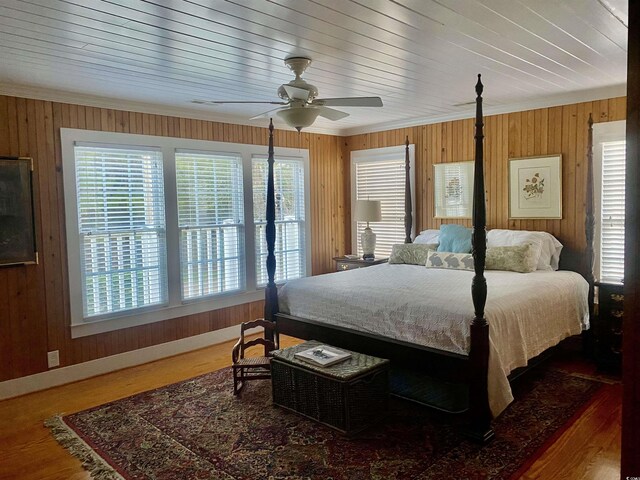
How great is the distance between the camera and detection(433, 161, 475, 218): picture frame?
533cm

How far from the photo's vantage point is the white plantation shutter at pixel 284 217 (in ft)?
18.0

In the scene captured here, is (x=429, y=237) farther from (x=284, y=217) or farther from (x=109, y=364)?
(x=109, y=364)

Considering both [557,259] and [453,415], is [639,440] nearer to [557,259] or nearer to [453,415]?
[453,415]

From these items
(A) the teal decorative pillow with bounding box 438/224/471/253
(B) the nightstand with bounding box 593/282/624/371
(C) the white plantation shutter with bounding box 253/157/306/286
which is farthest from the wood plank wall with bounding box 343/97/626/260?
(C) the white plantation shutter with bounding box 253/157/306/286

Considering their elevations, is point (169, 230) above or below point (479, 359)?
above

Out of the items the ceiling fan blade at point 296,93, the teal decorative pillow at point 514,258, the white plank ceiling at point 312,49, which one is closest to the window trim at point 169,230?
the white plank ceiling at point 312,49

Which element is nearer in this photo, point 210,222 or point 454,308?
point 454,308

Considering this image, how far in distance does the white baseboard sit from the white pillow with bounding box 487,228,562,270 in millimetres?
3073

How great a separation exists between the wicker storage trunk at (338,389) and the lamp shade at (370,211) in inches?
105

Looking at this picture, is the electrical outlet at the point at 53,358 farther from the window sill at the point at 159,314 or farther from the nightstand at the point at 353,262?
the nightstand at the point at 353,262

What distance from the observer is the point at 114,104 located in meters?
4.27

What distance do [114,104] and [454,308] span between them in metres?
3.45

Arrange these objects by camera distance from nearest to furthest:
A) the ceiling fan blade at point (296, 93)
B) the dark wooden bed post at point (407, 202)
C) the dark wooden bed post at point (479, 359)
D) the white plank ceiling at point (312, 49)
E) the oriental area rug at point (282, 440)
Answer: the white plank ceiling at point (312, 49)
the oriental area rug at point (282, 440)
the dark wooden bed post at point (479, 359)
the ceiling fan blade at point (296, 93)
the dark wooden bed post at point (407, 202)

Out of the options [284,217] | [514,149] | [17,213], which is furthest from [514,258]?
[17,213]
